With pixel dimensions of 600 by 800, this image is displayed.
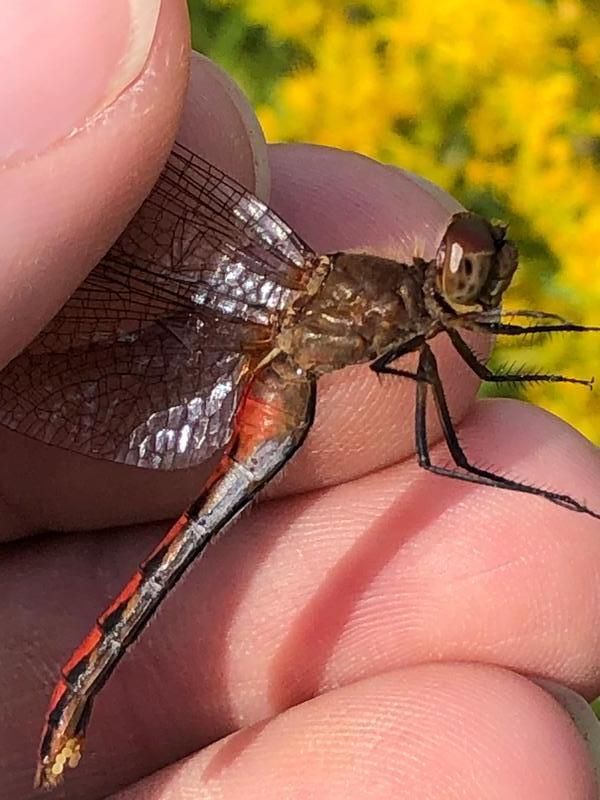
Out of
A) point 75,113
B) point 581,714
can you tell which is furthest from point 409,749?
point 75,113

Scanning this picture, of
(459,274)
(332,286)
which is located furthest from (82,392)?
(459,274)

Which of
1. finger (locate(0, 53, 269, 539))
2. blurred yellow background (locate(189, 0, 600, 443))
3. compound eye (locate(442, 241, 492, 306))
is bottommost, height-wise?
finger (locate(0, 53, 269, 539))

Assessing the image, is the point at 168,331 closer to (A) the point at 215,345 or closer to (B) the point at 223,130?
(A) the point at 215,345

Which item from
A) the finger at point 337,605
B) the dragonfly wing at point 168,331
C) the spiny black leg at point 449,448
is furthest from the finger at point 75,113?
the finger at point 337,605

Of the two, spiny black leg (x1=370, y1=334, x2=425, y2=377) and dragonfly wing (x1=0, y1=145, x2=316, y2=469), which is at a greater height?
spiny black leg (x1=370, y1=334, x2=425, y2=377)

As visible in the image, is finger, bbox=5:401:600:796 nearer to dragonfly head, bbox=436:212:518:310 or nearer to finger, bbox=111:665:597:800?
finger, bbox=111:665:597:800

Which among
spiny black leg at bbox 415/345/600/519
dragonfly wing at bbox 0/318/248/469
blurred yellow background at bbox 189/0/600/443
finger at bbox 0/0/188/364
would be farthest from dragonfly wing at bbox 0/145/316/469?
blurred yellow background at bbox 189/0/600/443
